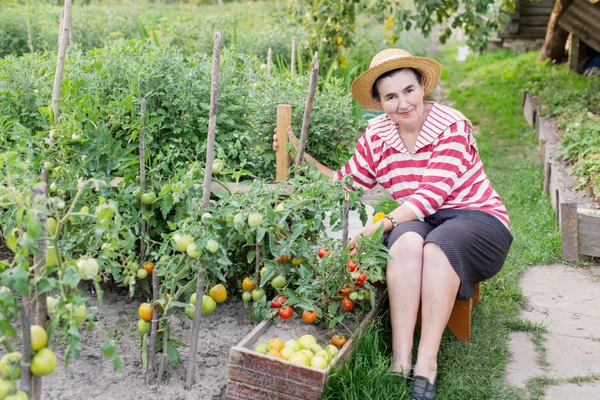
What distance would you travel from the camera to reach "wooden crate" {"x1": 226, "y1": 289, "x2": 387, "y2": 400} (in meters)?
2.30

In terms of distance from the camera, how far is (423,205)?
2.84 meters

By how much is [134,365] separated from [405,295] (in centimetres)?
109

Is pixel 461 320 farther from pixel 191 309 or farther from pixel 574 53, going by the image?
pixel 574 53

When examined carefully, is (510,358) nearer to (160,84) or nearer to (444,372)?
(444,372)

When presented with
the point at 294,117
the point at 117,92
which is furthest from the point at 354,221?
the point at 117,92

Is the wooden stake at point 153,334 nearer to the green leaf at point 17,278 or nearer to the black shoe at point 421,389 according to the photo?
the green leaf at point 17,278

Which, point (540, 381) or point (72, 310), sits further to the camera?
point (540, 381)

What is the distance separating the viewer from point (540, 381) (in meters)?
2.77

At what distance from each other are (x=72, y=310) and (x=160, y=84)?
1.61 metres

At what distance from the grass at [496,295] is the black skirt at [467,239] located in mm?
328

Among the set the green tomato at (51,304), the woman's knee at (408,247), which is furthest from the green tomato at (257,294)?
the green tomato at (51,304)

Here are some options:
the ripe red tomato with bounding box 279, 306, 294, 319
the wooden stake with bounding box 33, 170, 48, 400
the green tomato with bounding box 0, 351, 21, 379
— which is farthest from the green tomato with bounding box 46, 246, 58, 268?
the ripe red tomato with bounding box 279, 306, 294, 319

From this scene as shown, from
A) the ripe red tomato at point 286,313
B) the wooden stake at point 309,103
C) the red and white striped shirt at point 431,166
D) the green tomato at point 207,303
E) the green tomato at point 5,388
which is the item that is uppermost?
the wooden stake at point 309,103

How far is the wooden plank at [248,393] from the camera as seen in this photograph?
2336 millimetres
